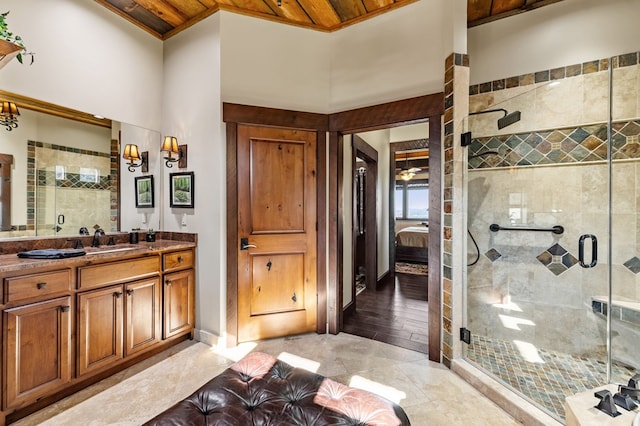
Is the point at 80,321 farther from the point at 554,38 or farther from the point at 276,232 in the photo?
the point at 554,38

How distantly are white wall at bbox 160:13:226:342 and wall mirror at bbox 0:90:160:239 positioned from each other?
52 centimetres

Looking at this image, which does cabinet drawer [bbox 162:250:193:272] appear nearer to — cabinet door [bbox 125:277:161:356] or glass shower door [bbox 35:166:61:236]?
cabinet door [bbox 125:277:161:356]

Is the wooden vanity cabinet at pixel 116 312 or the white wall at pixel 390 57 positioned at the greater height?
the white wall at pixel 390 57

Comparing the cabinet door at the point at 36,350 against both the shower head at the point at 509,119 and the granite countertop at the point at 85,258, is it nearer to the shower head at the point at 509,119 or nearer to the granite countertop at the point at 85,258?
the granite countertop at the point at 85,258

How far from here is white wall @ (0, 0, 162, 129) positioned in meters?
2.16

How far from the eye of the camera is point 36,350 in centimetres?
174

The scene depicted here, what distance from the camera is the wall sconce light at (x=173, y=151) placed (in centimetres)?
277

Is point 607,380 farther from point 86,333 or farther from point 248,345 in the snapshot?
point 86,333

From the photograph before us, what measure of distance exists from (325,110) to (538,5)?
2.10 metres

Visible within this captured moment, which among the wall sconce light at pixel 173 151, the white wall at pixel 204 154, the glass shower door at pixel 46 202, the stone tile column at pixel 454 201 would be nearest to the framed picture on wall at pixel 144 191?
the white wall at pixel 204 154

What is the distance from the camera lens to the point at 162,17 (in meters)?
2.80

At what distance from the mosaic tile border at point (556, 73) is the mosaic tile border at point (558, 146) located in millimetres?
464

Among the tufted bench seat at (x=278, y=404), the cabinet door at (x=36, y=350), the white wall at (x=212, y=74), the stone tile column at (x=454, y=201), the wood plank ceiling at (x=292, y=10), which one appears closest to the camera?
the tufted bench seat at (x=278, y=404)

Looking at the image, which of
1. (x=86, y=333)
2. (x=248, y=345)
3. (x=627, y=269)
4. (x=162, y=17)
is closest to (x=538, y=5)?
(x=627, y=269)
